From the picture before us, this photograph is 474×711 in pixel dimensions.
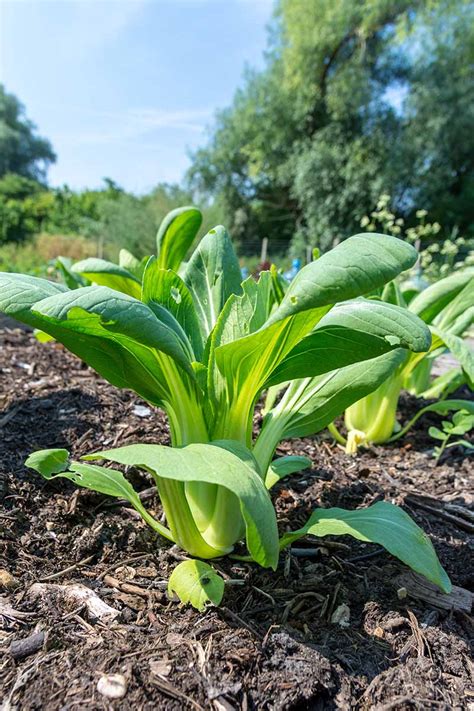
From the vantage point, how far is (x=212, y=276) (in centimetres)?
150

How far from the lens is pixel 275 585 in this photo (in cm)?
120

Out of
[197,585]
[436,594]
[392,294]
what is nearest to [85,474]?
[197,585]

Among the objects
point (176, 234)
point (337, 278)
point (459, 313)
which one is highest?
point (176, 234)

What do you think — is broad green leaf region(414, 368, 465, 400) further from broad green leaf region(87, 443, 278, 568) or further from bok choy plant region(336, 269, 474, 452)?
broad green leaf region(87, 443, 278, 568)

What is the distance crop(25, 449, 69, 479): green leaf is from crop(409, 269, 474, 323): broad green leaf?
5.04 ft

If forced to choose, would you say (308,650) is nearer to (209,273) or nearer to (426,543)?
(426,543)

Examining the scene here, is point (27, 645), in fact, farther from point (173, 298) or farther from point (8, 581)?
point (173, 298)

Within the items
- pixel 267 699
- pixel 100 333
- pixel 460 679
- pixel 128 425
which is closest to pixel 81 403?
pixel 128 425

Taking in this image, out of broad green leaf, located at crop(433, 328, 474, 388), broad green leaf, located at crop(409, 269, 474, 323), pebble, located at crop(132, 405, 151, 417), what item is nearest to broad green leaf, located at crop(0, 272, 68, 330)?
pebble, located at crop(132, 405, 151, 417)

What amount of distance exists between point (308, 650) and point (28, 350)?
2.55m

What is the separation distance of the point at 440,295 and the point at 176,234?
1.16 metres

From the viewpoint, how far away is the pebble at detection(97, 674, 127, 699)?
842mm

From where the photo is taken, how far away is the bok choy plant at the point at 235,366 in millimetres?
818

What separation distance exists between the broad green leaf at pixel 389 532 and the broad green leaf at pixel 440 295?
3.69ft
